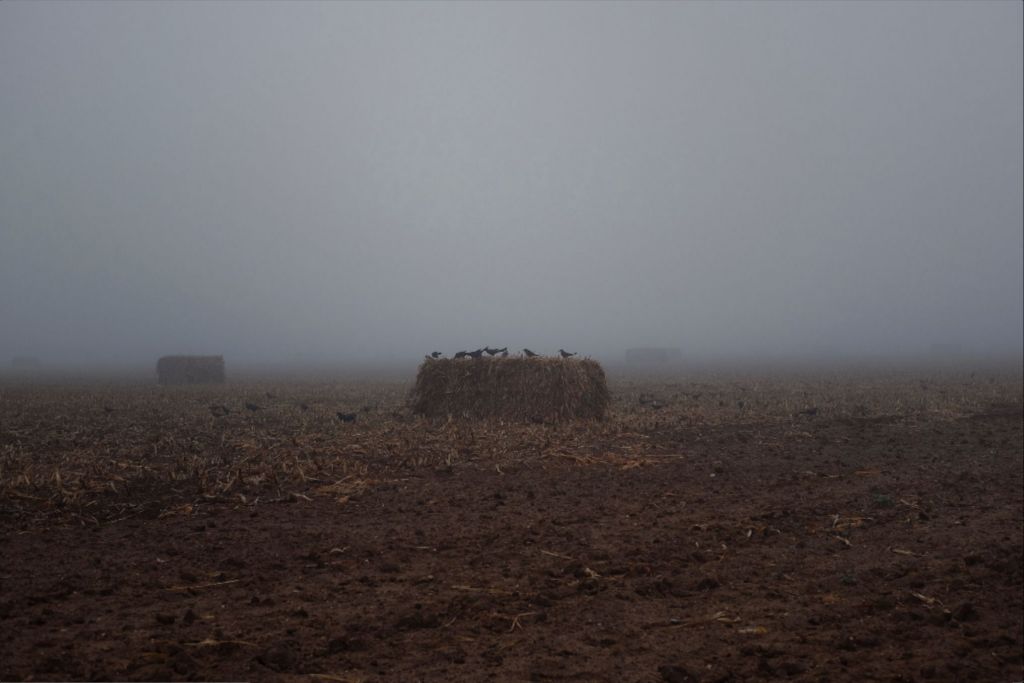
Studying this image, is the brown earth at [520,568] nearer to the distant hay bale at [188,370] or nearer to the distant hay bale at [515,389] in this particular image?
the distant hay bale at [515,389]

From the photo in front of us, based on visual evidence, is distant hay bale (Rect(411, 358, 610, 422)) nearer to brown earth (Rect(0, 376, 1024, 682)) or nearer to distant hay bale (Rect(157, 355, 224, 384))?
brown earth (Rect(0, 376, 1024, 682))

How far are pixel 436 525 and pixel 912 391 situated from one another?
2115 cm

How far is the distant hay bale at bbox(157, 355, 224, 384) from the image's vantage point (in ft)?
111

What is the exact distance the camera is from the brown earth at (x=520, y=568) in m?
4.56

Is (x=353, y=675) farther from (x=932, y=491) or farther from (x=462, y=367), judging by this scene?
(x=462, y=367)

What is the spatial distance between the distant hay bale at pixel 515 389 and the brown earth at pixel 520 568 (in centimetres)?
419

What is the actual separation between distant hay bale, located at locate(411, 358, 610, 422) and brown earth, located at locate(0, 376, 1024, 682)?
419 cm

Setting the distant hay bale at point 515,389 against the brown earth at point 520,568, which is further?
the distant hay bale at point 515,389

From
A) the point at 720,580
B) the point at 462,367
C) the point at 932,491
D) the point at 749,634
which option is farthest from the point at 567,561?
the point at 462,367

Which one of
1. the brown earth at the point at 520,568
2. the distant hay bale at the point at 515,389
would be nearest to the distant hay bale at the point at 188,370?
the distant hay bale at the point at 515,389

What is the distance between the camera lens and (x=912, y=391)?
75.9ft

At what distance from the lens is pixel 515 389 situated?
15.6m

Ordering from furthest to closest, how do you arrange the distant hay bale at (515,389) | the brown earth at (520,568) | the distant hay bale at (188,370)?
1. the distant hay bale at (188,370)
2. the distant hay bale at (515,389)
3. the brown earth at (520,568)

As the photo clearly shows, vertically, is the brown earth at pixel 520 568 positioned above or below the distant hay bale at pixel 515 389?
below
